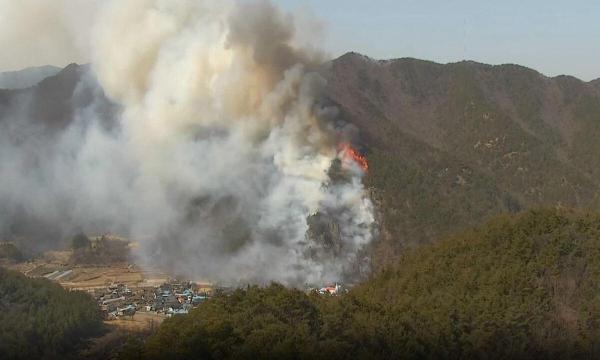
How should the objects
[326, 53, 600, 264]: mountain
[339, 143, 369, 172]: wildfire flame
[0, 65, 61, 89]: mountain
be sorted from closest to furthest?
[326, 53, 600, 264]: mountain < [339, 143, 369, 172]: wildfire flame < [0, 65, 61, 89]: mountain

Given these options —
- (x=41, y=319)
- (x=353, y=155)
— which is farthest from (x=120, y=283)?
(x=353, y=155)

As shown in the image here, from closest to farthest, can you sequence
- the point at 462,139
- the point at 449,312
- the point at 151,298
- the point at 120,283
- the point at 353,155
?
the point at 449,312, the point at 151,298, the point at 120,283, the point at 353,155, the point at 462,139

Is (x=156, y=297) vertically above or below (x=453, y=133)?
below

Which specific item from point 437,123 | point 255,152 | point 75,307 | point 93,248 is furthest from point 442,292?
point 437,123

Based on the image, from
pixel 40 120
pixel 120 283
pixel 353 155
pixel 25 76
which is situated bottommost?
pixel 120 283

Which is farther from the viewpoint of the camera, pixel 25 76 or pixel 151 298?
pixel 25 76

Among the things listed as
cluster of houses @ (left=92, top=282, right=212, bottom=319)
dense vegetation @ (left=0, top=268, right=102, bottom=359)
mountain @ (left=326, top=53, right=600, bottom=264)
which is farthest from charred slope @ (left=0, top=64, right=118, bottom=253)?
mountain @ (left=326, top=53, right=600, bottom=264)

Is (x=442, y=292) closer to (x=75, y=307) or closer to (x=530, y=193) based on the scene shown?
(x=75, y=307)

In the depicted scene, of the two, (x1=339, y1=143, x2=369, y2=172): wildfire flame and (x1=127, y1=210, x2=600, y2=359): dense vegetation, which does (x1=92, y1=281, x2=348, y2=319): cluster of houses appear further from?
(x1=339, y1=143, x2=369, y2=172): wildfire flame

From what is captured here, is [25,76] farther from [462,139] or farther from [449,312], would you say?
[449,312]
